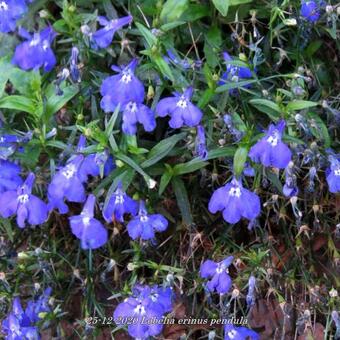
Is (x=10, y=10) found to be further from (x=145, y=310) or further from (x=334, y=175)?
(x=334, y=175)

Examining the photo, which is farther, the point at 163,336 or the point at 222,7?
the point at 163,336

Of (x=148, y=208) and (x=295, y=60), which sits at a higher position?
(x=295, y=60)

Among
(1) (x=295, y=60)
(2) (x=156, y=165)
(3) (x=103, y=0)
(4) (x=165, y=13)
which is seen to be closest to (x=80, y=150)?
(2) (x=156, y=165)

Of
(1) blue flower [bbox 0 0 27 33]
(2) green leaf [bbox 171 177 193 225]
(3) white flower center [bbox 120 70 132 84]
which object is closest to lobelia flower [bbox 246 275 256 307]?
(2) green leaf [bbox 171 177 193 225]

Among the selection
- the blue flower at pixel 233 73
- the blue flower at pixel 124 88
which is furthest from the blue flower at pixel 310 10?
the blue flower at pixel 124 88

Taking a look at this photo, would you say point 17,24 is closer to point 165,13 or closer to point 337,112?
point 165,13

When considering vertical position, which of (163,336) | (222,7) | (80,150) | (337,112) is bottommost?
(163,336)

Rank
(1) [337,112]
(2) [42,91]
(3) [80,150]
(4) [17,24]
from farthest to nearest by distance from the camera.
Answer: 1. (4) [17,24]
2. (2) [42,91]
3. (1) [337,112]
4. (3) [80,150]
